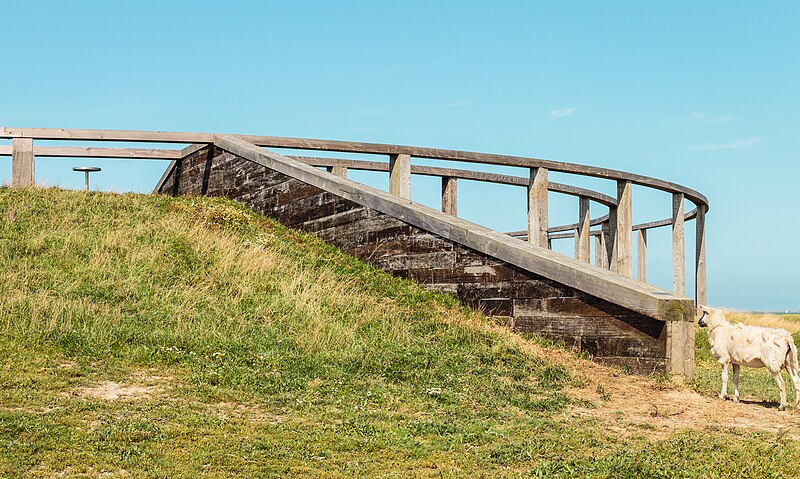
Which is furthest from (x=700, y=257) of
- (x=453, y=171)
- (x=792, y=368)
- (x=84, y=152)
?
(x=84, y=152)

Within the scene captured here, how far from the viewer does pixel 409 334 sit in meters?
13.2

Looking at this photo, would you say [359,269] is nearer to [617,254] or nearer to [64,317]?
[64,317]

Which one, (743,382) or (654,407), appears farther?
(743,382)

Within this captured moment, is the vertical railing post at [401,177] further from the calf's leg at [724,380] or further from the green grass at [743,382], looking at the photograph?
the calf's leg at [724,380]

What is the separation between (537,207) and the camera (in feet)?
62.4

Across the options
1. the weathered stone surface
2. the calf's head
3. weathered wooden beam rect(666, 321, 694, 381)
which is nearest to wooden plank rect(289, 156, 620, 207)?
the weathered stone surface

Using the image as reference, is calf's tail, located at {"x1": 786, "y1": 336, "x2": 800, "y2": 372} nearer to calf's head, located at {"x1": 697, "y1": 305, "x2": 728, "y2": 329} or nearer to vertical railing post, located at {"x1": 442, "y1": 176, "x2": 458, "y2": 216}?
calf's head, located at {"x1": 697, "y1": 305, "x2": 728, "y2": 329}

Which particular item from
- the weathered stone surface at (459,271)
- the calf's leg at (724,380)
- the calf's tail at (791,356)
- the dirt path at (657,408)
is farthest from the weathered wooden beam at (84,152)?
the calf's tail at (791,356)

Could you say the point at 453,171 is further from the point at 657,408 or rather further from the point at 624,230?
the point at 657,408

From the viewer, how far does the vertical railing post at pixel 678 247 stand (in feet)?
79.3

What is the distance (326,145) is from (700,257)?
1342cm

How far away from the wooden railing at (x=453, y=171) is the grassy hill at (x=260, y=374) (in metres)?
2.37

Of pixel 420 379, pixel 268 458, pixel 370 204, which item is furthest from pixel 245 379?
pixel 370 204

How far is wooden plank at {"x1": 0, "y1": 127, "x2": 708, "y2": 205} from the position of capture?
19.0 meters
